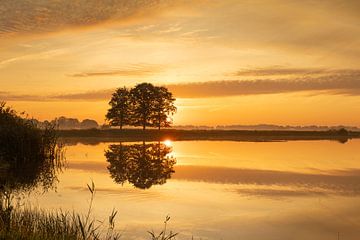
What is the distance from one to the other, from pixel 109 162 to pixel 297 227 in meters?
22.7

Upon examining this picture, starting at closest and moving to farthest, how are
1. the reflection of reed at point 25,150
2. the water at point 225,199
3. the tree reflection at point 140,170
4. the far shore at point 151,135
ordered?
the water at point 225,199
the tree reflection at point 140,170
the reflection of reed at point 25,150
the far shore at point 151,135

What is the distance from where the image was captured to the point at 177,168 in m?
31.3

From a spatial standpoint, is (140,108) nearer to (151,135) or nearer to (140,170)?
(151,135)

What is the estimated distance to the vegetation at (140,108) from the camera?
8425 cm

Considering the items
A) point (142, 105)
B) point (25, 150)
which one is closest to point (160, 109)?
point (142, 105)

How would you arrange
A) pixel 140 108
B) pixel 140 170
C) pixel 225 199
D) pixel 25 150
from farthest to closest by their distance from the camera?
pixel 140 108
pixel 25 150
pixel 140 170
pixel 225 199

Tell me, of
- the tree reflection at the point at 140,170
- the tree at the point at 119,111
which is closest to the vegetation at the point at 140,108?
the tree at the point at 119,111

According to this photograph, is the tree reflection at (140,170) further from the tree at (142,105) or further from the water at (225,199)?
the tree at (142,105)

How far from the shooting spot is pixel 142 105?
8419 cm

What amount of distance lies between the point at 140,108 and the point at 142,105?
63cm

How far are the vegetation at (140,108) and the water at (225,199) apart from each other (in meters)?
52.5

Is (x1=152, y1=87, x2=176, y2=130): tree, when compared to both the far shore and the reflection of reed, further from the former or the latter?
the reflection of reed

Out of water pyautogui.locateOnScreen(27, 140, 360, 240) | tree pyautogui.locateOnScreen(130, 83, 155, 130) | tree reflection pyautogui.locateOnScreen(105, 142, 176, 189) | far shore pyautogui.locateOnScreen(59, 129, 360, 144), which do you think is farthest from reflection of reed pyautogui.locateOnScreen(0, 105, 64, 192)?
tree pyautogui.locateOnScreen(130, 83, 155, 130)

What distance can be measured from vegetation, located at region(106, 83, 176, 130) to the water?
2068 inches
